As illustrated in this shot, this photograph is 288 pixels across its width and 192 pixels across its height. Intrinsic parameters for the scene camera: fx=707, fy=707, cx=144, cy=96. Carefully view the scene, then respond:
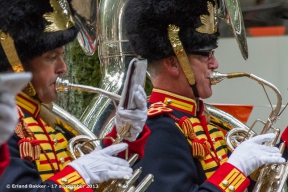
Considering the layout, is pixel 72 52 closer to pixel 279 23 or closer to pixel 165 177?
pixel 279 23

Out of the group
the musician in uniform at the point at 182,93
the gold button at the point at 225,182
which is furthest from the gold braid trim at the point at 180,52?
the gold button at the point at 225,182

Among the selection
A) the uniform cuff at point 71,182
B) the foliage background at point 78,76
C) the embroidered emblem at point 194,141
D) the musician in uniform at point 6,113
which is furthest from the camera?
the foliage background at point 78,76

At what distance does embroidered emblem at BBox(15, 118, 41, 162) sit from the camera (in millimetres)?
2348

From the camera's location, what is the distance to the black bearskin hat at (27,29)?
246cm

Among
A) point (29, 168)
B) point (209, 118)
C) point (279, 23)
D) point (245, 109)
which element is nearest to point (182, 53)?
point (209, 118)

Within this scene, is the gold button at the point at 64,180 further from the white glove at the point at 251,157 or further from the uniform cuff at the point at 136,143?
the white glove at the point at 251,157

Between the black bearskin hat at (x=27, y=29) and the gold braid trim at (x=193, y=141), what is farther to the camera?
the gold braid trim at (x=193, y=141)

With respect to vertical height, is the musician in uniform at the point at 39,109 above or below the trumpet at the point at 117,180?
above

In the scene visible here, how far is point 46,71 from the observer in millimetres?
2518

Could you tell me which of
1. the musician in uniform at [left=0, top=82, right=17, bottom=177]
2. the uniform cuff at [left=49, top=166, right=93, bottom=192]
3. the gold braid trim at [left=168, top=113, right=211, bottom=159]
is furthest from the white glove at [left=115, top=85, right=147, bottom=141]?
the musician in uniform at [left=0, top=82, right=17, bottom=177]

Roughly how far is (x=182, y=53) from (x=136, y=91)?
0.79m

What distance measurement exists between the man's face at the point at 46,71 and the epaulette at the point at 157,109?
0.53 metres

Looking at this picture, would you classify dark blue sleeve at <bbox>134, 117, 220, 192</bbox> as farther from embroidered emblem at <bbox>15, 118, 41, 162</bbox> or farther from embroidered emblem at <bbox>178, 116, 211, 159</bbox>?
embroidered emblem at <bbox>15, 118, 41, 162</bbox>

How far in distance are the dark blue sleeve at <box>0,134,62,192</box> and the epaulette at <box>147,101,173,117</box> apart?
747 mm
